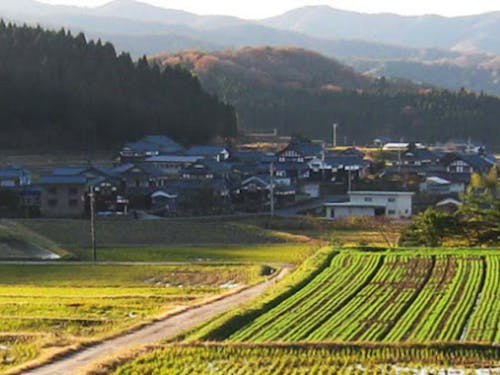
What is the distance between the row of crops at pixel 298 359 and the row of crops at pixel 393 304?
0.57m

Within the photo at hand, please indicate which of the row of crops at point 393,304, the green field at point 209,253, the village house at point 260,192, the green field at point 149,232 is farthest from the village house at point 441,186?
the row of crops at point 393,304

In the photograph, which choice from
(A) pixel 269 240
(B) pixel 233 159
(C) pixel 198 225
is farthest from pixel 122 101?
(A) pixel 269 240

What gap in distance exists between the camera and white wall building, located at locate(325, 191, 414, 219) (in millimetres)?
36906

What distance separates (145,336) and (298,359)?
2814 millimetres

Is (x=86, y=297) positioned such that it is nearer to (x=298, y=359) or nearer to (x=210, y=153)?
(x=298, y=359)

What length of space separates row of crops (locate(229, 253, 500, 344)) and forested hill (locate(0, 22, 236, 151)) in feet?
103

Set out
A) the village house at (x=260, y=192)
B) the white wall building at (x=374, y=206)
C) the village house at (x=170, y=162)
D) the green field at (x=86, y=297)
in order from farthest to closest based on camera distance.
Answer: the village house at (x=170, y=162) → the village house at (x=260, y=192) → the white wall building at (x=374, y=206) → the green field at (x=86, y=297)

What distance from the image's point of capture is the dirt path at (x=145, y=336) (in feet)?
39.8

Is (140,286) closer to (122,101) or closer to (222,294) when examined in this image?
(222,294)

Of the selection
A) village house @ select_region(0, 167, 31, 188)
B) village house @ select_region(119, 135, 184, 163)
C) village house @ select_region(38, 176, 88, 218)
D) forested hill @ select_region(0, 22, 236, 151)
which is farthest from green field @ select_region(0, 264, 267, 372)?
forested hill @ select_region(0, 22, 236, 151)

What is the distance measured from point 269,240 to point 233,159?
18.1 m

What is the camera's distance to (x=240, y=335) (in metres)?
13.8

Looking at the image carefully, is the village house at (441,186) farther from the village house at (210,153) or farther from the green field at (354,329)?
the green field at (354,329)

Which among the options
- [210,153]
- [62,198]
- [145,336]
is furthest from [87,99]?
[145,336]
